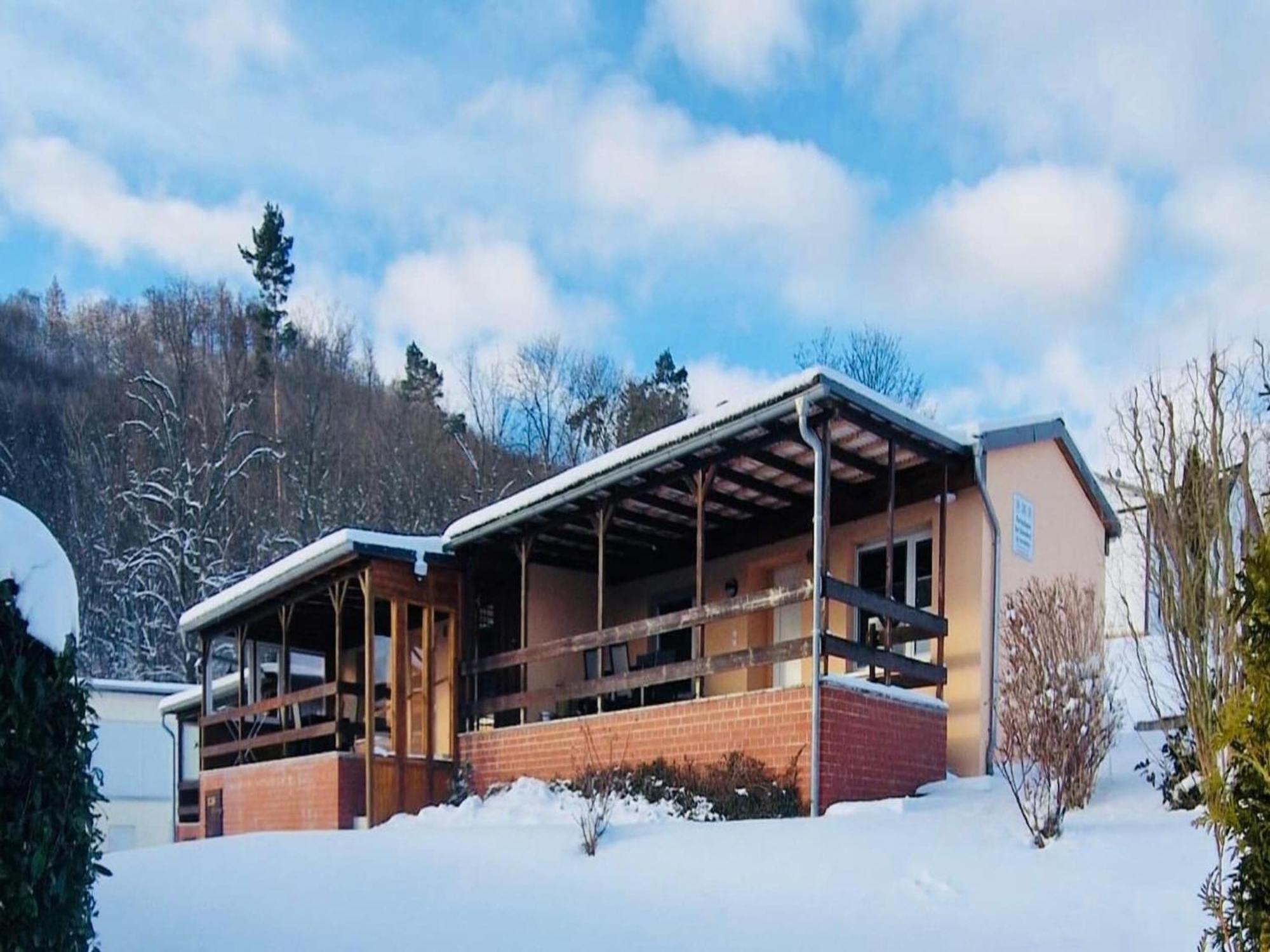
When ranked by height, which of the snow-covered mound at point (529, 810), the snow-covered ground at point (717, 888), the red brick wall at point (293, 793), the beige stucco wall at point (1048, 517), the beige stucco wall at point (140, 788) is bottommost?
the beige stucco wall at point (140, 788)

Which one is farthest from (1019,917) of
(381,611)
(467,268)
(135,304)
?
(135,304)

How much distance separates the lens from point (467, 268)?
28141 mm

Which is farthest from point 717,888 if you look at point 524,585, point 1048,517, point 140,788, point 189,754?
point 140,788

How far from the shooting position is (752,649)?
10.6 meters

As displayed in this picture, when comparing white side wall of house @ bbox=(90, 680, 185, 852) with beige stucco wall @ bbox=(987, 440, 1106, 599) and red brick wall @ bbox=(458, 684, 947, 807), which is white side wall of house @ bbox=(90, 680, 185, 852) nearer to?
red brick wall @ bbox=(458, 684, 947, 807)

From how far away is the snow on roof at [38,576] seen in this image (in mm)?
4109

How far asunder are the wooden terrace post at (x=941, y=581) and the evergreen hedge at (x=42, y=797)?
8.37m

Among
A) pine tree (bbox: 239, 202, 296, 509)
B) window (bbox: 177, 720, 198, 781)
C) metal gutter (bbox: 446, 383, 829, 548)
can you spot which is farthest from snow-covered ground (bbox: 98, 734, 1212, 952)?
pine tree (bbox: 239, 202, 296, 509)

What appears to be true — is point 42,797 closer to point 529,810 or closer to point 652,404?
point 529,810

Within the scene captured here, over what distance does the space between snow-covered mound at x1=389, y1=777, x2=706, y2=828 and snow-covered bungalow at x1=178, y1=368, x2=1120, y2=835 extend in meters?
0.47

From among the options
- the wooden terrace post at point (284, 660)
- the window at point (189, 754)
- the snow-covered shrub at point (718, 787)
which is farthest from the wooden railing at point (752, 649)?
the window at point (189, 754)

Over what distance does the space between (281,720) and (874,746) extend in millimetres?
9160

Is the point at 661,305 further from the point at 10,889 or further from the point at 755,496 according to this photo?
the point at 10,889

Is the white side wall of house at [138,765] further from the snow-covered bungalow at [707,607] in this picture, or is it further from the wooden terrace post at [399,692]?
the wooden terrace post at [399,692]
